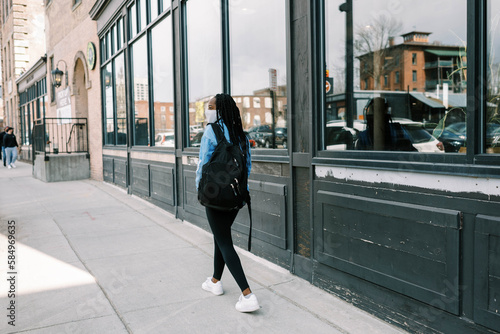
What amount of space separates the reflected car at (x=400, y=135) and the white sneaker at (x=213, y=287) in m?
1.62

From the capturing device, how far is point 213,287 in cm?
385

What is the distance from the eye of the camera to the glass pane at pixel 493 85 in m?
2.67

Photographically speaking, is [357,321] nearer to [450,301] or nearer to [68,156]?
[450,301]

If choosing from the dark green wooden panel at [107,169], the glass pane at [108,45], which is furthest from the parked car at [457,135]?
the glass pane at [108,45]

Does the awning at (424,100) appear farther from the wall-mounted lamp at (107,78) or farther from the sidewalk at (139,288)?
the wall-mounted lamp at (107,78)

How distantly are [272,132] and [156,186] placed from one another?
419cm

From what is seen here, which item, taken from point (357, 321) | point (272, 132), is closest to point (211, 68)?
point (272, 132)

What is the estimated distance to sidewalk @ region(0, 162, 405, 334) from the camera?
3.26 meters

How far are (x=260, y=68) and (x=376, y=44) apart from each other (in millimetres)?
1569

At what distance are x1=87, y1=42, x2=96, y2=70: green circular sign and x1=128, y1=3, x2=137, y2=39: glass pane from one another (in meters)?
3.50

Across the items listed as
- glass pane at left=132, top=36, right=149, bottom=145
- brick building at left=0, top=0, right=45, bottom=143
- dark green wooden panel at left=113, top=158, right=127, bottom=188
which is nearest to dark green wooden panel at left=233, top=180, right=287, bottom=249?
glass pane at left=132, top=36, right=149, bottom=145

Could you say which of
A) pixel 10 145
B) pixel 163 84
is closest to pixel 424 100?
pixel 163 84

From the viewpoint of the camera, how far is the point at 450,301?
2.72 metres

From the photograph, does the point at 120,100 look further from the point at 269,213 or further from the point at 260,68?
the point at 269,213
